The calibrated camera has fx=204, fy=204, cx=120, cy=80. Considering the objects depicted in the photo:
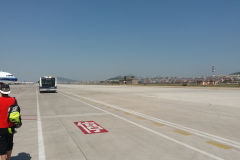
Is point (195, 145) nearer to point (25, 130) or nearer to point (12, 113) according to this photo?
point (12, 113)

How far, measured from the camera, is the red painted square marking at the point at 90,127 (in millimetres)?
7770

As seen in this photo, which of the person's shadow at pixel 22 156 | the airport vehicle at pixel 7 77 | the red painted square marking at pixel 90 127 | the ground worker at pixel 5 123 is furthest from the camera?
the airport vehicle at pixel 7 77

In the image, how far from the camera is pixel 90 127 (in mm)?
8461

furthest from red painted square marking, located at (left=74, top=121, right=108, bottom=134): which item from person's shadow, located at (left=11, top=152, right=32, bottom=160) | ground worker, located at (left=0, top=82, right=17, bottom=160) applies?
ground worker, located at (left=0, top=82, right=17, bottom=160)

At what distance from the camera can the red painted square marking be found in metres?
7.77

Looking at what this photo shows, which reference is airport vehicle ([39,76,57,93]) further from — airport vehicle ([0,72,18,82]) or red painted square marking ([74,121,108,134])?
red painted square marking ([74,121,108,134])

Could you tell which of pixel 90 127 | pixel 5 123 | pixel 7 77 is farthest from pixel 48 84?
pixel 5 123

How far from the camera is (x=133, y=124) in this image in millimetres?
8977

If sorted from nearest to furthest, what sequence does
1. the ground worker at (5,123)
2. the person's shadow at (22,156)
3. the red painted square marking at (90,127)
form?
the ground worker at (5,123) → the person's shadow at (22,156) → the red painted square marking at (90,127)

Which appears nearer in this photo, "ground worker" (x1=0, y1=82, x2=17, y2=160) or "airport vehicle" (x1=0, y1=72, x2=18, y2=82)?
"ground worker" (x1=0, y1=82, x2=17, y2=160)

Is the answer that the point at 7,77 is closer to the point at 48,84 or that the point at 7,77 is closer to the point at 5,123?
the point at 48,84

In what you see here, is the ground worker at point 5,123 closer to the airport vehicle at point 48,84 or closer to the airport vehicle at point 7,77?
the airport vehicle at point 48,84

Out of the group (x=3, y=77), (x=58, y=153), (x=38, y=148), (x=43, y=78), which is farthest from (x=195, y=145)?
(x=3, y=77)

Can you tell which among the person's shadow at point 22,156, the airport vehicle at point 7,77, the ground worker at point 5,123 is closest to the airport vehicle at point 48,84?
the airport vehicle at point 7,77
